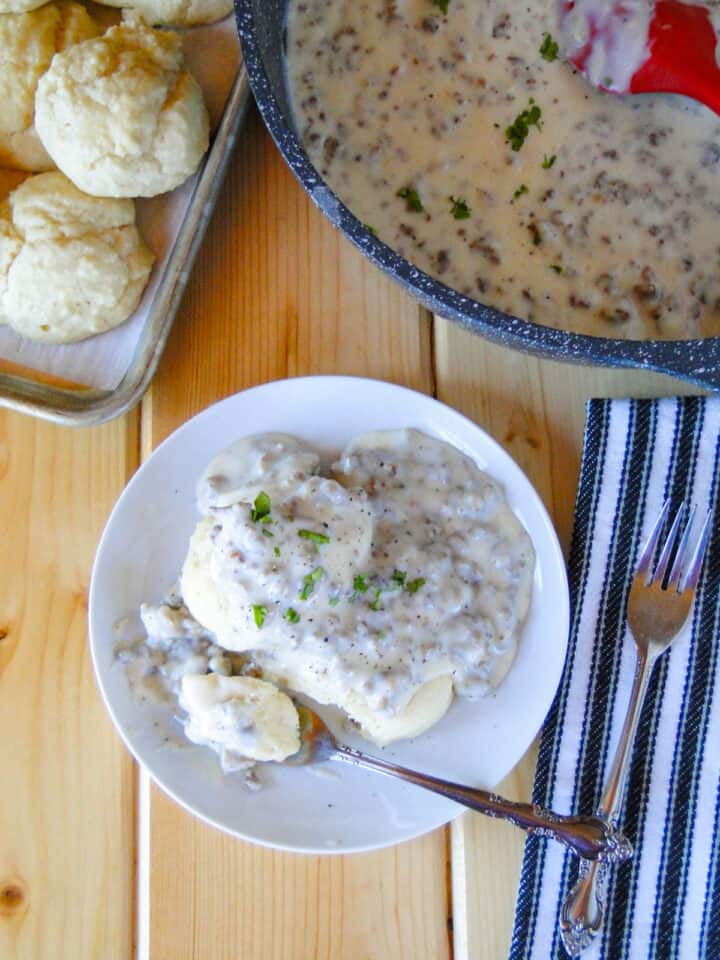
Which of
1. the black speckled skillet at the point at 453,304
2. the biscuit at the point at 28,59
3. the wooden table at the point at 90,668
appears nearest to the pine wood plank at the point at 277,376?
the wooden table at the point at 90,668

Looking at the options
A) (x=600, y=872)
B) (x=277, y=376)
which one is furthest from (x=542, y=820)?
(x=277, y=376)

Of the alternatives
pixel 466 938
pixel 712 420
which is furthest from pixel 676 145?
pixel 466 938

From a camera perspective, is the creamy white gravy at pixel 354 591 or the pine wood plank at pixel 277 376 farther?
the pine wood plank at pixel 277 376

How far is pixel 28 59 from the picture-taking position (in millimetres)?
1202

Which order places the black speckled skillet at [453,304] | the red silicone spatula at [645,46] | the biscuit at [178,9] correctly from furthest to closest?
the biscuit at [178,9] → the red silicone spatula at [645,46] → the black speckled skillet at [453,304]

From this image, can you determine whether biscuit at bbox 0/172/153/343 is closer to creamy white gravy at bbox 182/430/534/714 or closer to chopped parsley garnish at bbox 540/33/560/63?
creamy white gravy at bbox 182/430/534/714

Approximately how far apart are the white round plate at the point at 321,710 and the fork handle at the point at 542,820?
35 millimetres

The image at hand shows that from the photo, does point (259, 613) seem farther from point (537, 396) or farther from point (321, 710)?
point (537, 396)

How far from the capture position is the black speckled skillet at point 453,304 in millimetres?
933

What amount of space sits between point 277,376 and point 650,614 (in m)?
0.53

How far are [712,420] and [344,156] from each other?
526 mm

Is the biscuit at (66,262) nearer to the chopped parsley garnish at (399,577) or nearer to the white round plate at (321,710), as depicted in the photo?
the white round plate at (321,710)

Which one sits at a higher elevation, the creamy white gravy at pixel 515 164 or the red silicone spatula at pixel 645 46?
the red silicone spatula at pixel 645 46

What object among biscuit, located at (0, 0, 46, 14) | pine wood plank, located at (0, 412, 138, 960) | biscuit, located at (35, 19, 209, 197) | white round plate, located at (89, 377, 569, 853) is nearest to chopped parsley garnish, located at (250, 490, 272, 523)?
white round plate, located at (89, 377, 569, 853)
